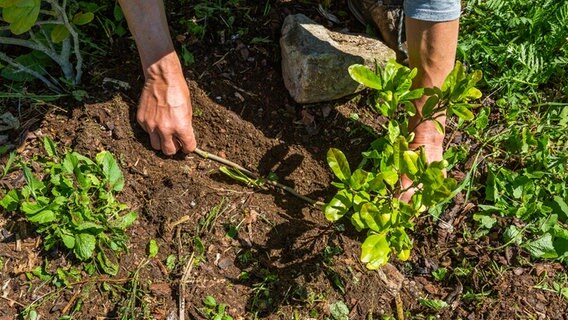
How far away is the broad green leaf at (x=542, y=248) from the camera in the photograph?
7.40ft

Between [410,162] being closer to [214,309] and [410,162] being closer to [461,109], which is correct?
[461,109]

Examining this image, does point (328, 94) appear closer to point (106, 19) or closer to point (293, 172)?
point (293, 172)

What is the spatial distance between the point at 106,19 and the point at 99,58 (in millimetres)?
153

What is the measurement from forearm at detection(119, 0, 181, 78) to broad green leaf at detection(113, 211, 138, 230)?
1.68 ft

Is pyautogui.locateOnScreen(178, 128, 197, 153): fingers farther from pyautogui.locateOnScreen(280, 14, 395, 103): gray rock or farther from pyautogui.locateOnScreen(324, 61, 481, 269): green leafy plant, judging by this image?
pyautogui.locateOnScreen(324, 61, 481, 269): green leafy plant

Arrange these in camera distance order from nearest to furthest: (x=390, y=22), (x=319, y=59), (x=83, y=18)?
(x=83, y=18) < (x=319, y=59) < (x=390, y=22)

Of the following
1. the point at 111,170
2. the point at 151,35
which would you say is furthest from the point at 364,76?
the point at 111,170

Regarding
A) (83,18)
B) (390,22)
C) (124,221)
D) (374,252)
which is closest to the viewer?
(374,252)

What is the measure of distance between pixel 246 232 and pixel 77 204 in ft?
1.84

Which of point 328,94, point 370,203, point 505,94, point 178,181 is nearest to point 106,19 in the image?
point 178,181

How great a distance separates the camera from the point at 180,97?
2344mm

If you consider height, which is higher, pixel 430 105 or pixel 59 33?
pixel 59 33

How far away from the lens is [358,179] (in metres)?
1.91

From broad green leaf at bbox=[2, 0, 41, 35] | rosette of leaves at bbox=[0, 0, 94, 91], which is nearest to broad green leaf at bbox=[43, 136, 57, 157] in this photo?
rosette of leaves at bbox=[0, 0, 94, 91]
